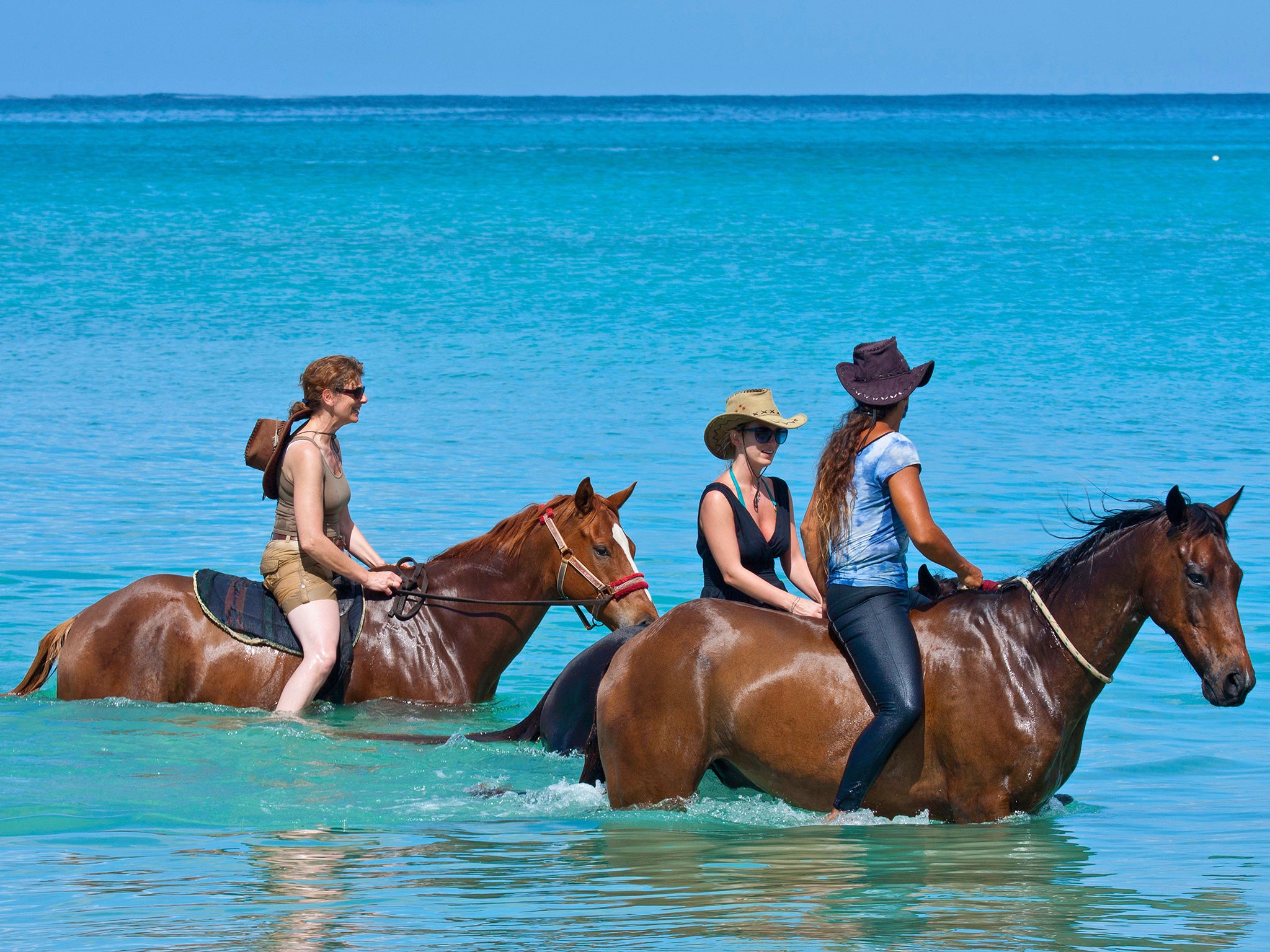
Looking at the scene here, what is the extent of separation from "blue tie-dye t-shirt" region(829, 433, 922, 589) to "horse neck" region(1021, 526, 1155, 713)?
619 mm

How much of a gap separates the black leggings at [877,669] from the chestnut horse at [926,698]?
100 mm

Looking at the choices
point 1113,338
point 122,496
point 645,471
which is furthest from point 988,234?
point 122,496

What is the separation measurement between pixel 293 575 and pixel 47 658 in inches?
62.8

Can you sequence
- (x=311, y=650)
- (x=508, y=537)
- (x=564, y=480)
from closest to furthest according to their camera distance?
(x=311, y=650)
(x=508, y=537)
(x=564, y=480)

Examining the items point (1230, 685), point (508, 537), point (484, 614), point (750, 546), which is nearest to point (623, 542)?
point (508, 537)

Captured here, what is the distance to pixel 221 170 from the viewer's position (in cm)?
8250

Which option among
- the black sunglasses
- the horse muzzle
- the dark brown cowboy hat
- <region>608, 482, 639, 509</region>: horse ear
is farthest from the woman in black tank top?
the horse muzzle

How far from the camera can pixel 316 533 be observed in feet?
25.3

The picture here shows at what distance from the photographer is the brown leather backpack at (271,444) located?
778 centimetres

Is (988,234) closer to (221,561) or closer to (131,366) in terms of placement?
(131,366)

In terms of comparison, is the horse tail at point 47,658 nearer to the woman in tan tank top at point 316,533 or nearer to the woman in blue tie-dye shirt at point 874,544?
the woman in tan tank top at point 316,533

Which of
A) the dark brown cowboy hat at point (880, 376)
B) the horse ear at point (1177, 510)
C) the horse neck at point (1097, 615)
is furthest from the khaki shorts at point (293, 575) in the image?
the horse ear at point (1177, 510)

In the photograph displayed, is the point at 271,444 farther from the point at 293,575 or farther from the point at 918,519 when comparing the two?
the point at 918,519

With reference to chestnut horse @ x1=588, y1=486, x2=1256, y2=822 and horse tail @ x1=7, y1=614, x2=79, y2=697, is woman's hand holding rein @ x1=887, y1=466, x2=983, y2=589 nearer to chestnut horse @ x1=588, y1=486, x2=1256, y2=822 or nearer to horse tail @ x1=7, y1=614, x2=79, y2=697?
chestnut horse @ x1=588, y1=486, x2=1256, y2=822
